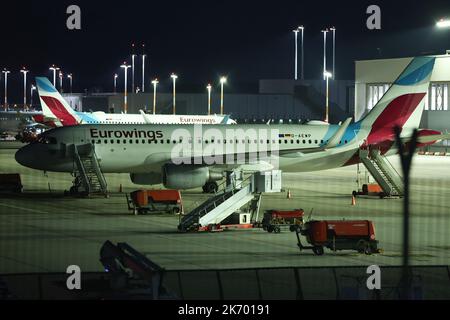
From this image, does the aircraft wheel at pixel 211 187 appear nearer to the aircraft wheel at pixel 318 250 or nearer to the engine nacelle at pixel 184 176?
the engine nacelle at pixel 184 176

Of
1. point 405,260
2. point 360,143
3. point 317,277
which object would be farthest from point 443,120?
point 405,260

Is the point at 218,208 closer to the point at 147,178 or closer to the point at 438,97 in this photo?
the point at 147,178

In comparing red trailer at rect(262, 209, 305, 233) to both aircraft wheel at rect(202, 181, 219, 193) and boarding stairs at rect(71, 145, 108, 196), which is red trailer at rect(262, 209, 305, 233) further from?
aircraft wheel at rect(202, 181, 219, 193)

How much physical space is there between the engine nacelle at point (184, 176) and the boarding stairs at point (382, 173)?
32.4 ft

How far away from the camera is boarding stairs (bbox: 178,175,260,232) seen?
37.3 m

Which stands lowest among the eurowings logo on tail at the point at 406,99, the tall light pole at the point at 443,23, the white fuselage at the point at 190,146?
the white fuselage at the point at 190,146

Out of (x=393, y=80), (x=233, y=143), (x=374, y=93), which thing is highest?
(x=393, y=80)

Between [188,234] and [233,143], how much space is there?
1998 cm

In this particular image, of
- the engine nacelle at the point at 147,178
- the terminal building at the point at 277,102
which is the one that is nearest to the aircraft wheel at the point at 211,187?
the engine nacelle at the point at 147,178

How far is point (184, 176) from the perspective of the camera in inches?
1935

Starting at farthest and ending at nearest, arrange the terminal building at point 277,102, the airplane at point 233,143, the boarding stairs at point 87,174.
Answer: the terminal building at point 277,102
the airplane at point 233,143
the boarding stairs at point 87,174

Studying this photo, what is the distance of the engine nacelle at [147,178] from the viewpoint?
5290 cm

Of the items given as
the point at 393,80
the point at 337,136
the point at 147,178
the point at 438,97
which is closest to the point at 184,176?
the point at 147,178

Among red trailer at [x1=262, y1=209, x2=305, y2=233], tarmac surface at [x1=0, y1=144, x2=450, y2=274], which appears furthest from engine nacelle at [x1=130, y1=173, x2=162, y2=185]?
red trailer at [x1=262, y1=209, x2=305, y2=233]
